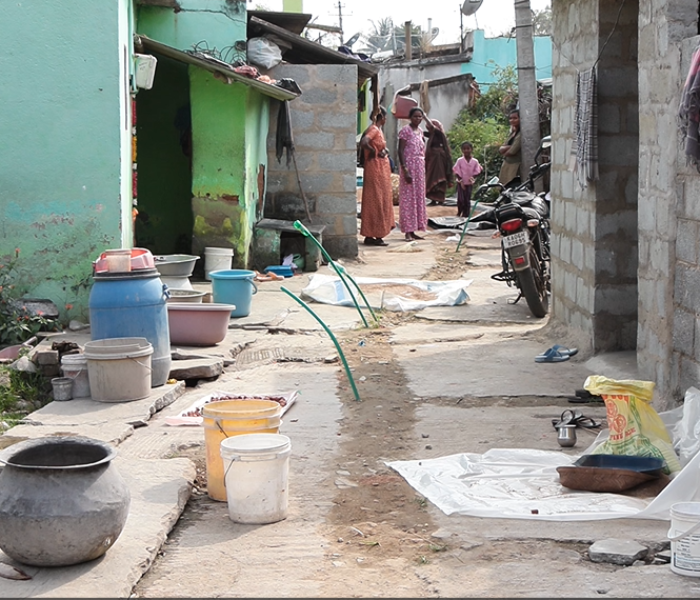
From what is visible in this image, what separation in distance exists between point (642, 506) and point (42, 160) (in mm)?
5588

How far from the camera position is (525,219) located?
8.71 meters

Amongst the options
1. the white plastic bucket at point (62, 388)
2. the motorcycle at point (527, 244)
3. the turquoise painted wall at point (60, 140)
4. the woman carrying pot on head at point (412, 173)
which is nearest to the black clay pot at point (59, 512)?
the white plastic bucket at point (62, 388)

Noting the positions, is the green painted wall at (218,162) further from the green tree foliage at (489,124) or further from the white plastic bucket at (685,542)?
the green tree foliage at (489,124)

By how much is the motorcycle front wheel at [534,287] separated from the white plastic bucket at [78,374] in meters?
4.06

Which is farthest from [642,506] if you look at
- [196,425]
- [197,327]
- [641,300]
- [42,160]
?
[42,160]

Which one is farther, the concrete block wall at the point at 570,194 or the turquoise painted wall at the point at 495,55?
the turquoise painted wall at the point at 495,55

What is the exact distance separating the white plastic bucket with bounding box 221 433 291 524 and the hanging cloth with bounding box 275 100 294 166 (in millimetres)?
8762

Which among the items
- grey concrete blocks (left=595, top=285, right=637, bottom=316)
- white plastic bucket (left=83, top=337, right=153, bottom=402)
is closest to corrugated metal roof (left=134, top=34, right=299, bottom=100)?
white plastic bucket (left=83, top=337, right=153, bottom=402)

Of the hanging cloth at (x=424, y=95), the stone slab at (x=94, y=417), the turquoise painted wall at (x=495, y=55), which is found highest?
the turquoise painted wall at (x=495, y=55)

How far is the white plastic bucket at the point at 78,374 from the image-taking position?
237 inches

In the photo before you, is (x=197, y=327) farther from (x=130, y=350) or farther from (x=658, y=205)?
(x=658, y=205)

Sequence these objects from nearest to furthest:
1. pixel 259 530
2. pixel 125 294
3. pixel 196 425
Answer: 1. pixel 259 530
2. pixel 196 425
3. pixel 125 294

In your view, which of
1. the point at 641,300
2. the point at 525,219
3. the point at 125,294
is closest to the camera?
the point at 641,300

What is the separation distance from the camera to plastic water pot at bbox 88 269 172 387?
6.21 m
